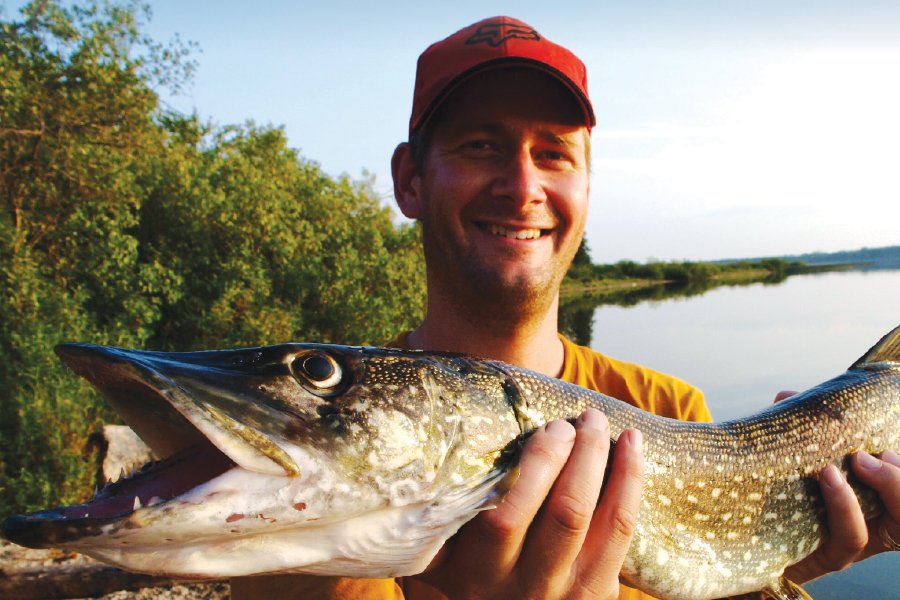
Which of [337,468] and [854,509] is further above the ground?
[337,468]

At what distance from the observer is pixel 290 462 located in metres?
1.03

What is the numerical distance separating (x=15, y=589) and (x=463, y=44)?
5011mm

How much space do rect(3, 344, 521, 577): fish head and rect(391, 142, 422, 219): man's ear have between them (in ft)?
4.59

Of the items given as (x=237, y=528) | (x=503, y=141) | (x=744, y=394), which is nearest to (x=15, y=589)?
(x=237, y=528)

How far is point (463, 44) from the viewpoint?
7.25 ft

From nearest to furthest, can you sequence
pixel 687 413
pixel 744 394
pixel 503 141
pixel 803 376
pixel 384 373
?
1. pixel 384 373
2. pixel 503 141
3. pixel 687 413
4. pixel 744 394
5. pixel 803 376

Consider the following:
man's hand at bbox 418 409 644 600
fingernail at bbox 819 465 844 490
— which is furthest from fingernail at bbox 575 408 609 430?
fingernail at bbox 819 465 844 490

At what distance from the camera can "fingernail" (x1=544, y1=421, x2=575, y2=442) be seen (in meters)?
1.34

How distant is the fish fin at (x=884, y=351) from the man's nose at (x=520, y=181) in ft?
5.19

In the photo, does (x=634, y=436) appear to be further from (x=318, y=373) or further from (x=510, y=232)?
(x=510, y=232)

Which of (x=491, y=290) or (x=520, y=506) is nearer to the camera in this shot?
(x=520, y=506)

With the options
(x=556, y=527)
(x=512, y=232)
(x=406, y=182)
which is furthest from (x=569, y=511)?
(x=406, y=182)

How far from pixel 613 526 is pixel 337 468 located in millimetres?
825

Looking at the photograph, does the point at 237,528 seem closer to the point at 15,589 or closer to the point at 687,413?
the point at 687,413
